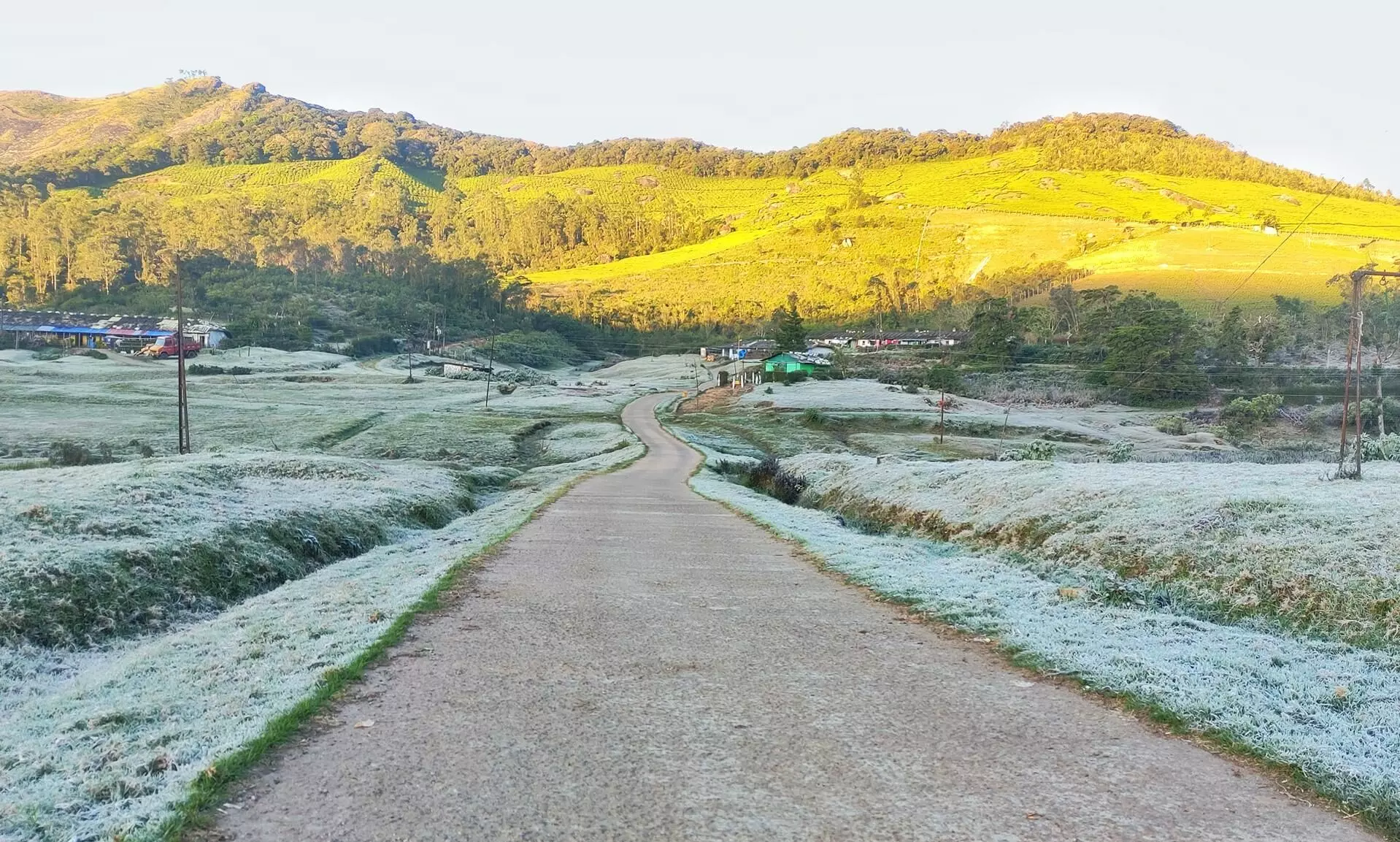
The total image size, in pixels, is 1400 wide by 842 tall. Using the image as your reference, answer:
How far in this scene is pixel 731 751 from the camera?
6758mm

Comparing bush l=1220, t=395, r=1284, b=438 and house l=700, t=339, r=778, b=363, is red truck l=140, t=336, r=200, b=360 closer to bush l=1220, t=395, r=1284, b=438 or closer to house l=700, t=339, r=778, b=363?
house l=700, t=339, r=778, b=363

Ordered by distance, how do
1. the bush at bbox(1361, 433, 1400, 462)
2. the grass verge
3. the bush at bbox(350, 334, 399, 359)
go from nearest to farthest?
the grass verge → the bush at bbox(1361, 433, 1400, 462) → the bush at bbox(350, 334, 399, 359)

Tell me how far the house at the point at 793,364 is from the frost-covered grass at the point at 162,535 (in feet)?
309

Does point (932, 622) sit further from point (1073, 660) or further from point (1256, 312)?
point (1256, 312)

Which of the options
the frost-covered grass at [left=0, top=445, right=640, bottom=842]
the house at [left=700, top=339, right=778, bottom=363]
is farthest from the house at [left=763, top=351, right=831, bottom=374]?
the frost-covered grass at [left=0, top=445, right=640, bottom=842]

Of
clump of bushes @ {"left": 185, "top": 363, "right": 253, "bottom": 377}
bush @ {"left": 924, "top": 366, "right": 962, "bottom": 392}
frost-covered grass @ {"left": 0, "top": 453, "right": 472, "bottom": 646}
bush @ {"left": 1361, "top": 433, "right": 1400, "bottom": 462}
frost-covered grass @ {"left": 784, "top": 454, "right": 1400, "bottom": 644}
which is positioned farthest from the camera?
bush @ {"left": 924, "top": 366, "right": 962, "bottom": 392}

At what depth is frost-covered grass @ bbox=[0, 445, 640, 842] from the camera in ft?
18.9

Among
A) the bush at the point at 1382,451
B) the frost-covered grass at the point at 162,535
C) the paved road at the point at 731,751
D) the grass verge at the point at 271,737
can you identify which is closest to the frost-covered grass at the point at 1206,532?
the paved road at the point at 731,751

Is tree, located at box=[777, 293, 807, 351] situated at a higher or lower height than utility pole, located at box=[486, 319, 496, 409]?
higher

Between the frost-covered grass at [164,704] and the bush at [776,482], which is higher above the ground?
the frost-covered grass at [164,704]

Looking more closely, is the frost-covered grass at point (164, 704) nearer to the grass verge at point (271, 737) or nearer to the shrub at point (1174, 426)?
the grass verge at point (271, 737)

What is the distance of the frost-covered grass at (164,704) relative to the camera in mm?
5773

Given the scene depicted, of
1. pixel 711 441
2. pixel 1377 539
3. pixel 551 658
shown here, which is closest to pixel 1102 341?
pixel 711 441

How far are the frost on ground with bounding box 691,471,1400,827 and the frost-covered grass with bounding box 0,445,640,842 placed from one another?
7.87 metres
